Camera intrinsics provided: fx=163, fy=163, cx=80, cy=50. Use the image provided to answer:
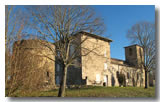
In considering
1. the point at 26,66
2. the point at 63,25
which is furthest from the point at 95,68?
the point at 26,66

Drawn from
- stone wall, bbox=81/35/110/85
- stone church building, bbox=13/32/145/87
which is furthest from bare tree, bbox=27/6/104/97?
stone wall, bbox=81/35/110/85

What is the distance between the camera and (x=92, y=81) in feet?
48.1

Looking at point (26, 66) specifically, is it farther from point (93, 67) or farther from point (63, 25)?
point (93, 67)

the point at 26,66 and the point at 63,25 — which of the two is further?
the point at 63,25

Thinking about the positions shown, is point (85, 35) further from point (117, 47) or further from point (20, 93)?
point (20, 93)

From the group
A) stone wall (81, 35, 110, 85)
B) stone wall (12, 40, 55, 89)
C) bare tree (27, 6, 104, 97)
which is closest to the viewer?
stone wall (12, 40, 55, 89)

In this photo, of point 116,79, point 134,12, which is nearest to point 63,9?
point 134,12

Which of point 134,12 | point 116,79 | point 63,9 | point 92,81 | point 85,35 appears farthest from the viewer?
point 116,79

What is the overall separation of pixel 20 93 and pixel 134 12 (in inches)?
205

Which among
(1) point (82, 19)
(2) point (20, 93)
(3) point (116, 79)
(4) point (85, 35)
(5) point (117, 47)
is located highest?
(1) point (82, 19)

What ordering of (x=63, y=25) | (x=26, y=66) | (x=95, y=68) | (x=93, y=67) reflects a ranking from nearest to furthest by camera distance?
(x=26, y=66) < (x=63, y=25) < (x=93, y=67) < (x=95, y=68)

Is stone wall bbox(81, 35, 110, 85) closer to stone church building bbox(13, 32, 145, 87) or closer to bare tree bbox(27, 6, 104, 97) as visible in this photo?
stone church building bbox(13, 32, 145, 87)

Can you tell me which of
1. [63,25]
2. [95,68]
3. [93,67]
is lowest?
[95,68]

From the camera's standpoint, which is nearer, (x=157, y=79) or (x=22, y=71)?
(x=22, y=71)
